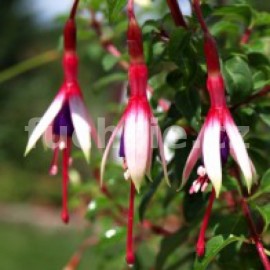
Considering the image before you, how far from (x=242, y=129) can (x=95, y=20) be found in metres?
0.52

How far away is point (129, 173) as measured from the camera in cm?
61

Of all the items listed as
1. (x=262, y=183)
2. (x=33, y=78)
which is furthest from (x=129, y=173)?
(x=33, y=78)

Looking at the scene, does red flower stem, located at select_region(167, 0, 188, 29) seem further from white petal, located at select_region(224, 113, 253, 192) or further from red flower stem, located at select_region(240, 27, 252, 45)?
red flower stem, located at select_region(240, 27, 252, 45)

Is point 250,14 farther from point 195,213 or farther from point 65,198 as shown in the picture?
point 65,198

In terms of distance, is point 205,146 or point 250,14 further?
point 250,14

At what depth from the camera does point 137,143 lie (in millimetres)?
609

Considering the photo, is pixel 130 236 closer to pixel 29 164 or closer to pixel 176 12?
pixel 176 12

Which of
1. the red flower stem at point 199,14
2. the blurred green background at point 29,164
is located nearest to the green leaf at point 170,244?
the red flower stem at point 199,14

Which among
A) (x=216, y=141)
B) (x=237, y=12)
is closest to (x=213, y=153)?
(x=216, y=141)

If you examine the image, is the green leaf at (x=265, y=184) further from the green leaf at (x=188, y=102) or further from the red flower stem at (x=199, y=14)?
the red flower stem at (x=199, y=14)

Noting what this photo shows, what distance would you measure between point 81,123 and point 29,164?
10011mm

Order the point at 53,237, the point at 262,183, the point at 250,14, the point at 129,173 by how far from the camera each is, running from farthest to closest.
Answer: the point at 53,237
the point at 250,14
the point at 262,183
the point at 129,173

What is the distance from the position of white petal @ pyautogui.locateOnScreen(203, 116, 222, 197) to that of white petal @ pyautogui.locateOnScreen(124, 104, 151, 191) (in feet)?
0.17

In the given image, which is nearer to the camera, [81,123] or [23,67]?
[81,123]
